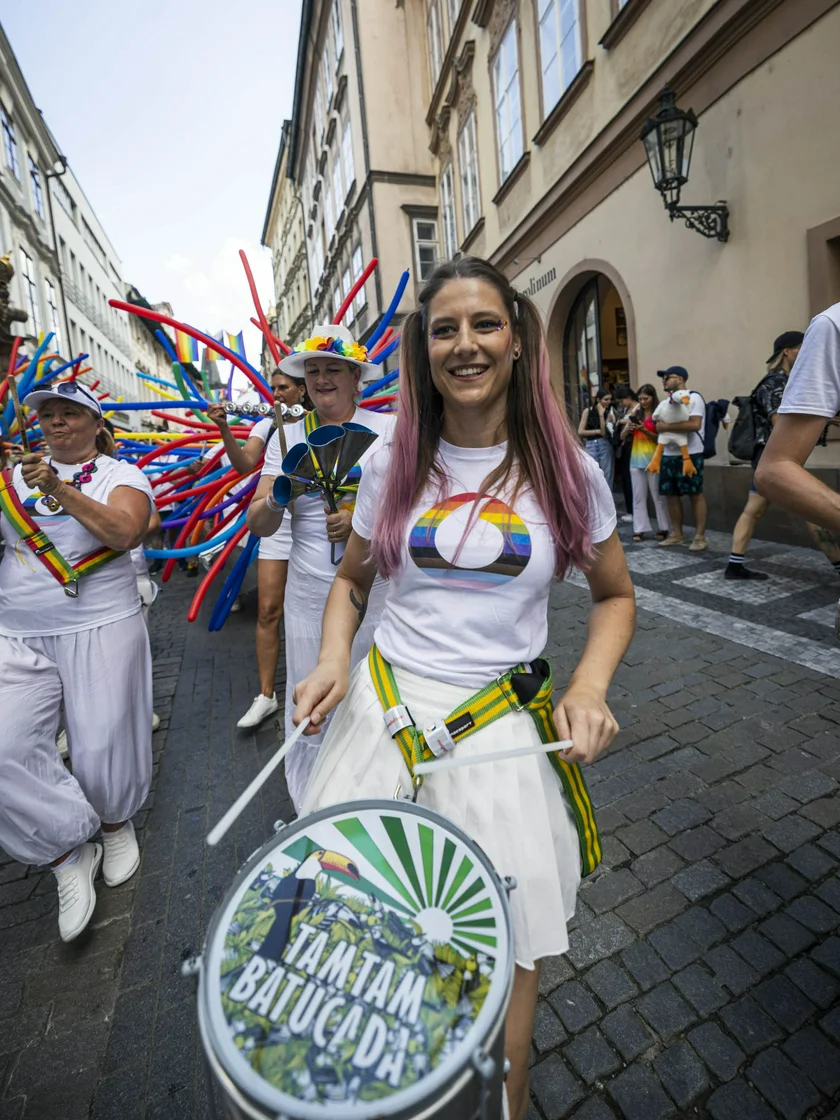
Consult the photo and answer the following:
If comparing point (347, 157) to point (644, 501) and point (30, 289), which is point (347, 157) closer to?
point (30, 289)

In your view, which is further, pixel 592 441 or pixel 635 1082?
pixel 592 441

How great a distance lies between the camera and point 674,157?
611cm

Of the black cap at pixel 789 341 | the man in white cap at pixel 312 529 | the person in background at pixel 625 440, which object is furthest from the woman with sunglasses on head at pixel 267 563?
the person in background at pixel 625 440

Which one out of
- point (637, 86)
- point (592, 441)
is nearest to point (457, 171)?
point (637, 86)

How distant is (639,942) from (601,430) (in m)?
7.61

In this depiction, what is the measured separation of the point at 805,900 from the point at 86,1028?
→ 2.19 metres

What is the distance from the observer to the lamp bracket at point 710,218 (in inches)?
243

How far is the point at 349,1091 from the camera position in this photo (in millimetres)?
654

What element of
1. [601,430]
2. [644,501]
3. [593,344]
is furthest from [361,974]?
[593,344]

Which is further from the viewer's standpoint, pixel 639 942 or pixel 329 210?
pixel 329 210

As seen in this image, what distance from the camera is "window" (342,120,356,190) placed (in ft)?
61.2

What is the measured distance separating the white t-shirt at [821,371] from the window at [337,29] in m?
22.4

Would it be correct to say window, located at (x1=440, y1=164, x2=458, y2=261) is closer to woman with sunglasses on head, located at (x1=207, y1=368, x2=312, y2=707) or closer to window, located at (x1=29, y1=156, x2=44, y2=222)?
woman with sunglasses on head, located at (x1=207, y1=368, x2=312, y2=707)

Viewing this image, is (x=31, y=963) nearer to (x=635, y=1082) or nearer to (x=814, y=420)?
(x=635, y=1082)
